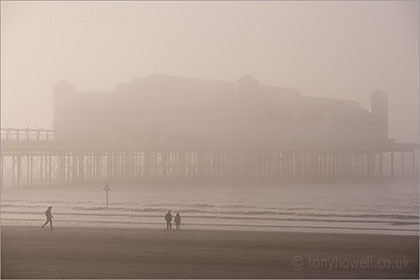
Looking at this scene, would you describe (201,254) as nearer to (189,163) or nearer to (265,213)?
(265,213)

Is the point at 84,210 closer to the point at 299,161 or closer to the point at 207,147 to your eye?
the point at 207,147

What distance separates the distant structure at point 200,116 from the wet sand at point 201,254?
107ft

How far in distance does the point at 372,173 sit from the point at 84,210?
124 ft

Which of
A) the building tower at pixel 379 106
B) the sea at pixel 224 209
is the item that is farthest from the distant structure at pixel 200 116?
the sea at pixel 224 209

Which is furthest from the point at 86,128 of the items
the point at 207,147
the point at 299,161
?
the point at 299,161

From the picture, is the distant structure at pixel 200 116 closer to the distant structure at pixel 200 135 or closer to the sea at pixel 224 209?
the distant structure at pixel 200 135

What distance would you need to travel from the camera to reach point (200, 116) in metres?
53.8

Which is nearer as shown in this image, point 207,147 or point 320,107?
point 207,147

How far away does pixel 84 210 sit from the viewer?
25359mm

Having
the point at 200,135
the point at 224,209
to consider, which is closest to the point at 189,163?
the point at 200,135

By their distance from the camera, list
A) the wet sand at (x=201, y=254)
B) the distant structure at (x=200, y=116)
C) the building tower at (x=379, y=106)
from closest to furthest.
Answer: the wet sand at (x=201, y=254) → the distant structure at (x=200, y=116) → the building tower at (x=379, y=106)

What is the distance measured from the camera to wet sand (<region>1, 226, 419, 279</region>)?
1120 centimetres

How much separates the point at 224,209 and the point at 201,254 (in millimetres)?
13093

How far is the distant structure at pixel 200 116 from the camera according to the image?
5175 cm
